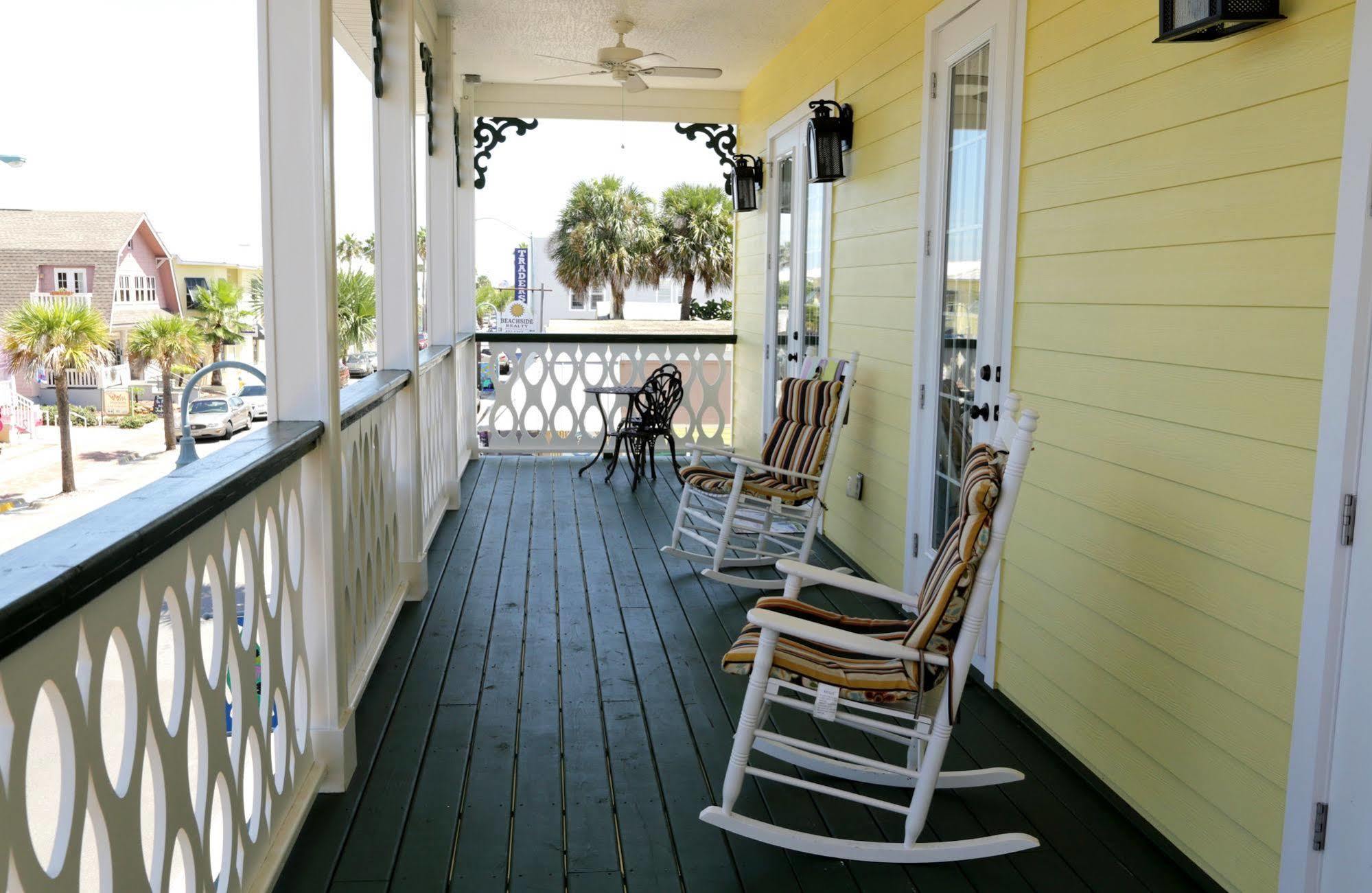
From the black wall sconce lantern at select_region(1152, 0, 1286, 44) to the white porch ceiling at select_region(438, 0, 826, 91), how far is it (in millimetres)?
3946

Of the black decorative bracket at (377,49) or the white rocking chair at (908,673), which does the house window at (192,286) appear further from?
the black decorative bracket at (377,49)

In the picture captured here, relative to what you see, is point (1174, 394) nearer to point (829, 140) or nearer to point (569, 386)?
point (829, 140)

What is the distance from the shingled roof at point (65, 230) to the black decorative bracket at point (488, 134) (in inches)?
304

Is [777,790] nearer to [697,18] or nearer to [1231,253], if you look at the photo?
[1231,253]

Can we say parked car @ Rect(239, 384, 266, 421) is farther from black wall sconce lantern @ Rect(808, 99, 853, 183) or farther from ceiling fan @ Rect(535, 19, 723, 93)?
ceiling fan @ Rect(535, 19, 723, 93)

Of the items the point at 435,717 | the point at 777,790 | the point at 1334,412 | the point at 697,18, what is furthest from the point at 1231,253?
the point at 697,18

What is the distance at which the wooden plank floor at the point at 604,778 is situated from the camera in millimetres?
2512

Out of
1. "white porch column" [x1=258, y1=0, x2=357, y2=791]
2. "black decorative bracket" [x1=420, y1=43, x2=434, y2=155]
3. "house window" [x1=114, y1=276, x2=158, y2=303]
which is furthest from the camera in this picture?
"black decorative bracket" [x1=420, y1=43, x2=434, y2=155]

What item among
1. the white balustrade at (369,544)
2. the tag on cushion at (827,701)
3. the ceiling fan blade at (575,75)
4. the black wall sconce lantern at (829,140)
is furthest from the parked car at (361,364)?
the ceiling fan blade at (575,75)

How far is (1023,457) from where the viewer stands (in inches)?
101

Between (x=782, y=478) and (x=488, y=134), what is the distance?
470 cm

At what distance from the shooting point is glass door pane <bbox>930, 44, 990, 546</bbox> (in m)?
3.93

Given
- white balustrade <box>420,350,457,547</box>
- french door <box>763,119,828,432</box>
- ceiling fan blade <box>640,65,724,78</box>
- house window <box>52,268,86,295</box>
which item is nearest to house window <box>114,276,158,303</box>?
house window <box>52,268,86,295</box>

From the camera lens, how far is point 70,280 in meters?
1.06
